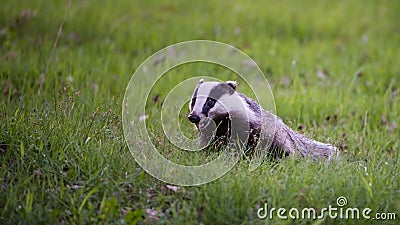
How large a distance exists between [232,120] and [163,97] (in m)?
2.27

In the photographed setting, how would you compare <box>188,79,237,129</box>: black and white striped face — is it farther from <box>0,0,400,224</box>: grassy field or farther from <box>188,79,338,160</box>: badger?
<box>0,0,400,224</box>: grassy field

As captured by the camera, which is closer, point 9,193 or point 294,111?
point 9,193

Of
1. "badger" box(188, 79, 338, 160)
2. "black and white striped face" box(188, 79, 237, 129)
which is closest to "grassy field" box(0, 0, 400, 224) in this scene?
"badger" box(188, 79, 338, 160)

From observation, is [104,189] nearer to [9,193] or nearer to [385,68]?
[9,193]

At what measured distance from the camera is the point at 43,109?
4977 mm

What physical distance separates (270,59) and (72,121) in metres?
4.03

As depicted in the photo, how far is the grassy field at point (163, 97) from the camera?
3.83m

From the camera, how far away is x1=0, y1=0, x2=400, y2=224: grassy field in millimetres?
3830

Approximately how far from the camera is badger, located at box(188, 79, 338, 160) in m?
4.13

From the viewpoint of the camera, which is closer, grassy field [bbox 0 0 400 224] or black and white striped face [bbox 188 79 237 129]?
grassy field [bbox 0 0 400 224]

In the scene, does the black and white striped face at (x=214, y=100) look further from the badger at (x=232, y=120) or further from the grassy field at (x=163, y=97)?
the grassy field at (x=163, y=97)

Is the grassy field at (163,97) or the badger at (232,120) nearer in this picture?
the grassy field at (163,97)

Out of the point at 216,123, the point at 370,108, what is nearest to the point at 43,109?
the point at 216,123

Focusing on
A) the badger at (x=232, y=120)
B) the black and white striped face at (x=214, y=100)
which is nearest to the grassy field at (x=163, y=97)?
the badger at (x=232, y=120)
